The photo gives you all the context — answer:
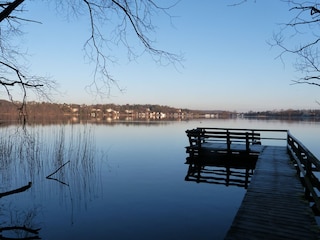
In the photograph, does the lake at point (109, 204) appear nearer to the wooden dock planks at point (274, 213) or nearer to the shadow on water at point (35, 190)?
the shadow on water at point (35, 190)

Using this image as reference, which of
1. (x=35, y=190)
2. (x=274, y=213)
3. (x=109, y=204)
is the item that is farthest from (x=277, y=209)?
(x=35, y=190)

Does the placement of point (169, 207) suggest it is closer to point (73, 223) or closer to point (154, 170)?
point (73, 223)

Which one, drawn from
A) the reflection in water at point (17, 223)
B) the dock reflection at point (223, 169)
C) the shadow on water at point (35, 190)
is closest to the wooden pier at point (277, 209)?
the dock reflection at point (223, 169)

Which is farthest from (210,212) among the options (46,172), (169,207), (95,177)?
(46,172)

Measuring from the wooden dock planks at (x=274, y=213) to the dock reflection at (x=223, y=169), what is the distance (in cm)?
409

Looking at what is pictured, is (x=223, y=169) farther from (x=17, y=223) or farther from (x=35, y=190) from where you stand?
(x=17, y=223)

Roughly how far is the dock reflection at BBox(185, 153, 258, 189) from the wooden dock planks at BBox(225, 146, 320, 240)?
4.09m

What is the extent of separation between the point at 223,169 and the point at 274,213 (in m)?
10.0

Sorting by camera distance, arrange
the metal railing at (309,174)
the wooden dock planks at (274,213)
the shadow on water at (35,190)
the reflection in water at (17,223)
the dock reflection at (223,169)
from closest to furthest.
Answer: the wooden dock planks at (274,213) → the metal railing at (309,174) → the reflection in water at (17,223) → the shadow on water at (35,190) → the dock reflection at (223,169)

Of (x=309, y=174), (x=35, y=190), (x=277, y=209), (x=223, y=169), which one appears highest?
(x=309, y=174)

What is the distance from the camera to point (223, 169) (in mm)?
15773

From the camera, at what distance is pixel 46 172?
1370 cm

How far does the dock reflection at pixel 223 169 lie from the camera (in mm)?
13398

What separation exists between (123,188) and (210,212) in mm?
4419
